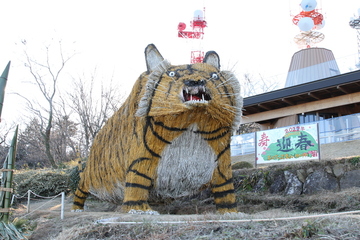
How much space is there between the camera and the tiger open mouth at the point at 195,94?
514cm

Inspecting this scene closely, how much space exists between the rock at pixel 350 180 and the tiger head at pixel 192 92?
3.15 m

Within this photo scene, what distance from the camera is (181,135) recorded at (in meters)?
5.36

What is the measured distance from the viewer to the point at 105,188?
21.3ft

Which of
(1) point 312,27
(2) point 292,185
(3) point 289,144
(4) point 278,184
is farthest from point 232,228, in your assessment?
(1) point 312,27

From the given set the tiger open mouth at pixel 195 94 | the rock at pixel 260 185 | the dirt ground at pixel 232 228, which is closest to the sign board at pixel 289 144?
the rock at pixel 260 185

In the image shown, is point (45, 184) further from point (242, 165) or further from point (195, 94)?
point (195, 94)

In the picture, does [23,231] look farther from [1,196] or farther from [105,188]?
[105,188]

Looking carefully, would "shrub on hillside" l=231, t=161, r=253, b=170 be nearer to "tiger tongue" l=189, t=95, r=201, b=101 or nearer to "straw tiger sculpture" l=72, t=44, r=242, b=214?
"straw tiger sculpture" l=72, t=44, r=242, b=214

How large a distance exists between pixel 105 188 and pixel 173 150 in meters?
1.90

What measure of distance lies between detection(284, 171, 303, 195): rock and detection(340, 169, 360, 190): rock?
0.84 metres

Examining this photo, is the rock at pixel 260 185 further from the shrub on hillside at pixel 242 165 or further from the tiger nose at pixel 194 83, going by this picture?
the tiger nose at pixel 194 83

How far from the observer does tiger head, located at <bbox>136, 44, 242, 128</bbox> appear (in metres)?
5.10

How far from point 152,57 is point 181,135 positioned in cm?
152

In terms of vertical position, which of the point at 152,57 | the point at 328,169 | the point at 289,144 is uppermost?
the point at 152,57
